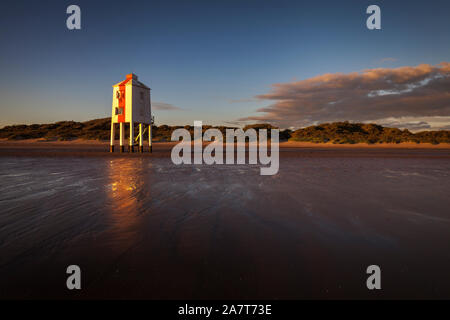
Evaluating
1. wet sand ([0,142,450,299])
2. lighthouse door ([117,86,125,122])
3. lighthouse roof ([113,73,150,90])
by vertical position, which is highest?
lighthouse roof ([113,73,150,90])

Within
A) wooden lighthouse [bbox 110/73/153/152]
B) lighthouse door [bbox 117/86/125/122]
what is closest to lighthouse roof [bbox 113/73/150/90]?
wooden lighthouse [bbox 110/73/153/152]

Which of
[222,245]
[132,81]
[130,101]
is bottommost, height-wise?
[222,245]

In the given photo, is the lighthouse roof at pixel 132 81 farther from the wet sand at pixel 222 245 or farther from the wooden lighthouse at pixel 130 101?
the wet sand at pixel 222 245

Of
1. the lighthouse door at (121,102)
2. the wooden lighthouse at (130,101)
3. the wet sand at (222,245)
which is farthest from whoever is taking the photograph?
the lighthouse door at (121,102)

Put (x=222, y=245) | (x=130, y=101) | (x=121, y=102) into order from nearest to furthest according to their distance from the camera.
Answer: (x=222, y=245), (x=130, y=101), (x=121, y=102)

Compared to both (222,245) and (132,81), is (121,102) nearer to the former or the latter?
(132,81)

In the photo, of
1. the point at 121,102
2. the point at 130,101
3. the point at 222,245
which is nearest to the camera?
the point at 222,245

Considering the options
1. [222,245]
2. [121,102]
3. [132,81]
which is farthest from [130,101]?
[222,245]

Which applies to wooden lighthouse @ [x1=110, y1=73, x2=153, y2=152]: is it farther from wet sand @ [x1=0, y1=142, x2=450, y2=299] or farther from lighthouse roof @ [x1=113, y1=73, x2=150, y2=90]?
wet sand @ [x1=0, y1=142, x2=450, y2=299]

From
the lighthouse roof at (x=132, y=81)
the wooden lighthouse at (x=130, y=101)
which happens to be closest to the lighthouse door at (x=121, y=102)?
the wooden lighthouse at (x=130, y=101)

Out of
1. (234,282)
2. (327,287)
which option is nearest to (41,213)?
(234,282)

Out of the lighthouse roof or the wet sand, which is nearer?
the wet sand

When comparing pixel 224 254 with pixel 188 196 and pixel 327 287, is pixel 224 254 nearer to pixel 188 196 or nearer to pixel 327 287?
pixel 327 287

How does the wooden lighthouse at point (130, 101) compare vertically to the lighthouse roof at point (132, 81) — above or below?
below
